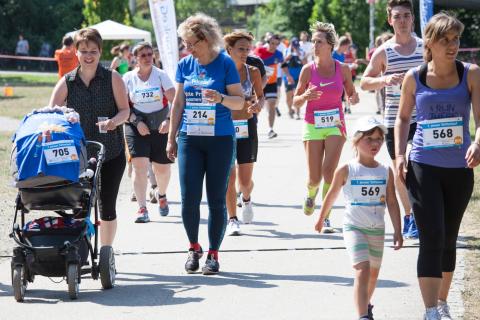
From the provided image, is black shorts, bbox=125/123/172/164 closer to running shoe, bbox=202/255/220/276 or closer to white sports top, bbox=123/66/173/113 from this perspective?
white sports top, bbox=123/66/173/113

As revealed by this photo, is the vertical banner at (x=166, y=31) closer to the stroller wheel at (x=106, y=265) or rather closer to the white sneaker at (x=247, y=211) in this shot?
the white sneaker at (x=247, y=211)

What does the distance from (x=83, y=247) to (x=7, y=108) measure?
22467mm

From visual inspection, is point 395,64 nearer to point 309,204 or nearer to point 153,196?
point 309,204

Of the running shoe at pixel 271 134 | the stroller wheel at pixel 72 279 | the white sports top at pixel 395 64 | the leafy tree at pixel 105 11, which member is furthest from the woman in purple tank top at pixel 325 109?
the leafy tree at pixel 105 11

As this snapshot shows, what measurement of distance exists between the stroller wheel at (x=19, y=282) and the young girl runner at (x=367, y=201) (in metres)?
2.12

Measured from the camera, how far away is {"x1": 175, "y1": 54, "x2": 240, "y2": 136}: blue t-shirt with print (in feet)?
28.0

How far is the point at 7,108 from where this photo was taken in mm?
29578

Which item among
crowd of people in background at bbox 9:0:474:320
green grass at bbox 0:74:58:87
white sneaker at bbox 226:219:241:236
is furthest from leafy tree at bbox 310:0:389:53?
white sneaker at bbox 226:219:241:236

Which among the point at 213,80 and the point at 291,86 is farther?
the point at 291,86

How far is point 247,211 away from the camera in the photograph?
11.1 m

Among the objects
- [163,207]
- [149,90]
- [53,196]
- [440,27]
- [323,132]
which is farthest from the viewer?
[163,207]

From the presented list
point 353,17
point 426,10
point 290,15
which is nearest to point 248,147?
point 426,10

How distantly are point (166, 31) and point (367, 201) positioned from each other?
1159cm

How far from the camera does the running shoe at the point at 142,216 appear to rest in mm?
11273
